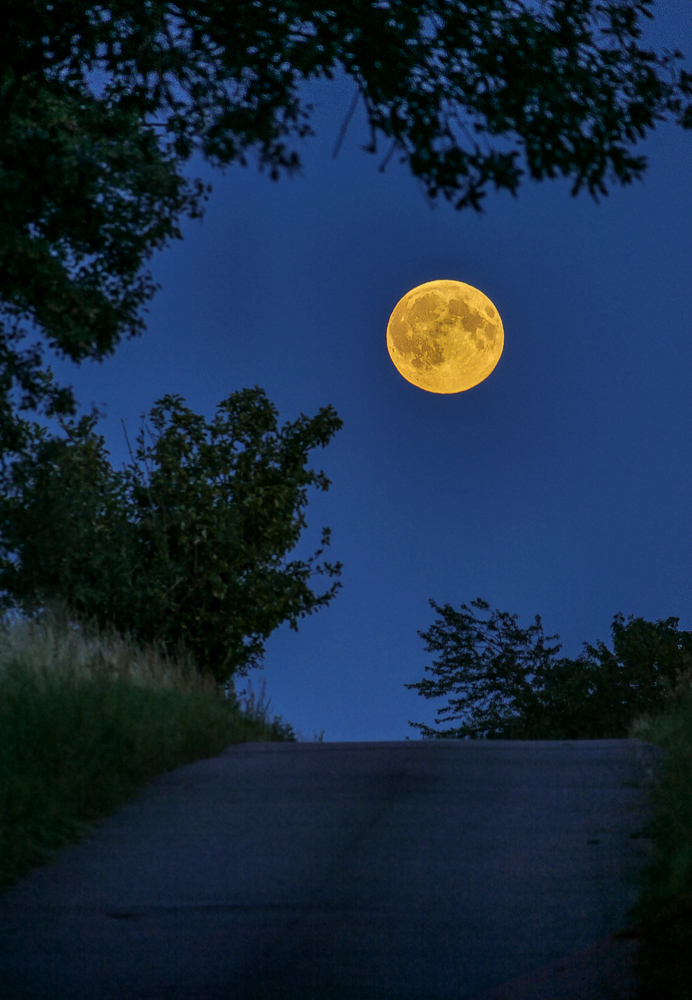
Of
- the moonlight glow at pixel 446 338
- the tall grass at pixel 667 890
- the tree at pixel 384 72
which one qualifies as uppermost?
the moonlight glow at pixel 446 338

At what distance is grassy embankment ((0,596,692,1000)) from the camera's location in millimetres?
5137

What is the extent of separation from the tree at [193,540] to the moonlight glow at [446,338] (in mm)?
4040

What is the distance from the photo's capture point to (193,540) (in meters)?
21.4

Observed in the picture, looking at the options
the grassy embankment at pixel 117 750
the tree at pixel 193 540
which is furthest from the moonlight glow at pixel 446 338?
the grassy embankment at pixel 117 750

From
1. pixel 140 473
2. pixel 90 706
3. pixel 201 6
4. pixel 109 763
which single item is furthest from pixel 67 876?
pixel 140 473

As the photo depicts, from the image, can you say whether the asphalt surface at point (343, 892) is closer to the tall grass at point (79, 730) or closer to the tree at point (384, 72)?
the tall grass at point (79, 730)

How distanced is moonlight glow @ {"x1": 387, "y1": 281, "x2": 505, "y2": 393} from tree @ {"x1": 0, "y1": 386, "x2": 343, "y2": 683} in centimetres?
404

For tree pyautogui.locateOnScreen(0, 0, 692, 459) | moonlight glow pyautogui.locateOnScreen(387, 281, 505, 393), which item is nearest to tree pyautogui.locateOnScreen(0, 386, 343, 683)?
moonlight glow pyautogui.locateOnScreen(387, 281, 505, 393)

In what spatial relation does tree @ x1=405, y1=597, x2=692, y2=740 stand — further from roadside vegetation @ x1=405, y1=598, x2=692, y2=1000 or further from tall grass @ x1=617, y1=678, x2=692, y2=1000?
tall grass @ x1=617, y1=678, x2=692, y2=1000

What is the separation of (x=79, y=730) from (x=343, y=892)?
3.49 m

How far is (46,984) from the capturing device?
4.48 meters

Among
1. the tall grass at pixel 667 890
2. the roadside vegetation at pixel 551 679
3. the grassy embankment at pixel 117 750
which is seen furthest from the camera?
the roadside vegetation at pixel 551 679

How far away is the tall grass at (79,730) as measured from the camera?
6.84m

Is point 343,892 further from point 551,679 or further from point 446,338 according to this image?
point 551,679
